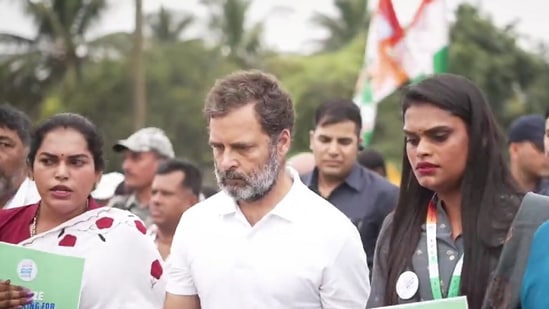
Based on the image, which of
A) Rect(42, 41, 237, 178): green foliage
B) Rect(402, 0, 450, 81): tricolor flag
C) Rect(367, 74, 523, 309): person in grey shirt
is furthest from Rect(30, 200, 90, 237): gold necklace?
Rect(42, 41, 237, 178): green foliage

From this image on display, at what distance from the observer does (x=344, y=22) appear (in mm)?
47531

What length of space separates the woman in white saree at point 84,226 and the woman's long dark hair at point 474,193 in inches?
53.9

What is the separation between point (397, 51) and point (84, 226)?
6.24 metres

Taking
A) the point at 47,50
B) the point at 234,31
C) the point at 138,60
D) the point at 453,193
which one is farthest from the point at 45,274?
the point at 234,31

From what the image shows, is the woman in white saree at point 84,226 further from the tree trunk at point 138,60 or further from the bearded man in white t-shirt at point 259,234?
the tree trunk at point 138,60

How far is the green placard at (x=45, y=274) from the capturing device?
14.7 feet

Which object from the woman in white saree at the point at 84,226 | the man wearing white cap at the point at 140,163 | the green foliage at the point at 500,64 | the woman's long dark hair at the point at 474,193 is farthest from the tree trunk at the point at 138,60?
the woman's long dark hair at the point at 474,193

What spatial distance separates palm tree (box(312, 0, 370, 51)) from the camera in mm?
46781

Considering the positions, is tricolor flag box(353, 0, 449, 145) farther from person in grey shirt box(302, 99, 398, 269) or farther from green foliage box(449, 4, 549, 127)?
green foliage box(449, 4, 549, 127)

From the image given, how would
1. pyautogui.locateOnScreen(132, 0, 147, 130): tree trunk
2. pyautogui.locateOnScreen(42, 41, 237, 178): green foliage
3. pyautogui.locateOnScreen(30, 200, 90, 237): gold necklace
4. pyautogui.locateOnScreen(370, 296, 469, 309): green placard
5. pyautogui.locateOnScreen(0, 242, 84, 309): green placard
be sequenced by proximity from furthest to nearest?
pyautogui.locateOnScreen(42, 41, 237, 178): green foliage, pyautogui.locateOnScreen(132, 0, 147, 130): tree trunk, pyautogui.locateOnScreen(30, 200, 90, 237): gold necklace, pyautogui.locateOnScreen(0, 242, 84, 309): green placard, pyautogui.locateOnScreen(370, 296, 469, 309): green placard

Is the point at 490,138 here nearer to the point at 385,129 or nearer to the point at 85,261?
the point at 85,261

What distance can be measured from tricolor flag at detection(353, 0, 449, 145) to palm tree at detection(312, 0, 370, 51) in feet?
117

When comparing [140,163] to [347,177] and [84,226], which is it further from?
[84,226]

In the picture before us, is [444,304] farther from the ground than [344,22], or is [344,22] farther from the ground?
[344,22]
